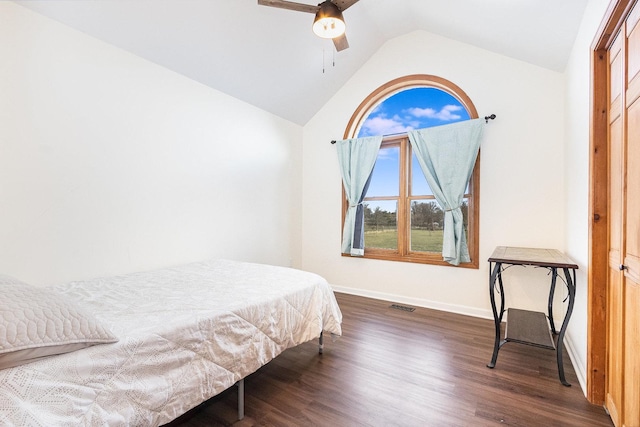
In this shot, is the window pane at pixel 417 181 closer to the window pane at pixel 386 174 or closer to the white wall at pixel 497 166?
the window pane at pixel 386 174

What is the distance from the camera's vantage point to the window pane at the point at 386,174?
12.5 ft

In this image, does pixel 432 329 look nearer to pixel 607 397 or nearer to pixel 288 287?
pixel 607 397

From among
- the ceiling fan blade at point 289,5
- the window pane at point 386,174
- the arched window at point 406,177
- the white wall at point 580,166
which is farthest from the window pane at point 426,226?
the ceiling fan blade at point 289,5

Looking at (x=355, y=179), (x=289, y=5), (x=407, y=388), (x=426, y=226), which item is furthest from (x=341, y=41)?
(x=407, y=388)

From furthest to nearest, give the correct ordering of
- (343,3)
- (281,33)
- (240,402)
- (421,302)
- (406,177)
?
(406,177) < (421,302) < (281,33) < (343,3) < (240,402)

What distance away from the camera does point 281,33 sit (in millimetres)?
2883

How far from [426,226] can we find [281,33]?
2.71 m

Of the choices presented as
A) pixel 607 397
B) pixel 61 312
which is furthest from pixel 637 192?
pixel 61 312

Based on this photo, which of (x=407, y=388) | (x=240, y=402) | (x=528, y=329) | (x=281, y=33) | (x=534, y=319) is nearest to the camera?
(x=240, y=402)

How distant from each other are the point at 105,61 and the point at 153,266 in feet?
5.74

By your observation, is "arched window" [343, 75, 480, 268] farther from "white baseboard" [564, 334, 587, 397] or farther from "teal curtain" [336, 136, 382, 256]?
"white baseboard" [564, 334, 587, 397]

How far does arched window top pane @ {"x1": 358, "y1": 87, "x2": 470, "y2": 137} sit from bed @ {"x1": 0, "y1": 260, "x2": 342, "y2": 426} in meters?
2.66

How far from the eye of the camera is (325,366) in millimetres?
2127

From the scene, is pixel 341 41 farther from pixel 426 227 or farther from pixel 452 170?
pixel 426 227
